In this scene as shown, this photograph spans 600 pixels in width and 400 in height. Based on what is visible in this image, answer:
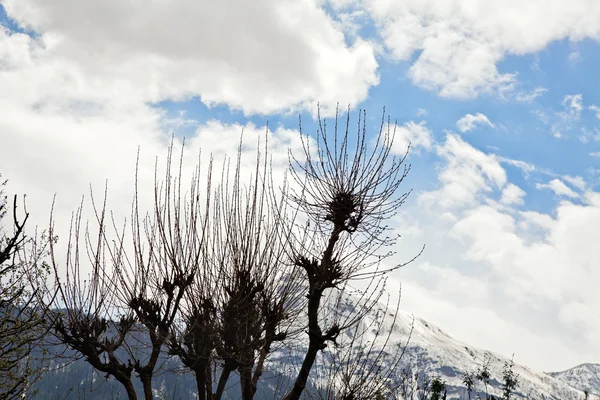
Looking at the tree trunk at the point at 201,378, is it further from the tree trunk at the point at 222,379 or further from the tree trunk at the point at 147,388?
the tree trunk at the point at 147,388

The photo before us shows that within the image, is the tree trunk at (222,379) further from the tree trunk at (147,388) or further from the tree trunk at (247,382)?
the tree trunk at (147,388)

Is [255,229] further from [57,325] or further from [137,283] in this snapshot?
[57,325]

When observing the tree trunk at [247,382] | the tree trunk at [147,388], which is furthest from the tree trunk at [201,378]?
the tree trunk at [147,388]

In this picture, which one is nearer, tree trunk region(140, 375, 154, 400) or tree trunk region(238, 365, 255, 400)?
tree trunk region(238, 365, 255, 400)

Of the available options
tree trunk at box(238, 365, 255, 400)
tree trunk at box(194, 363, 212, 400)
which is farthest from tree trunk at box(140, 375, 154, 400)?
tree trunk at box(238, 365, 255, 400)

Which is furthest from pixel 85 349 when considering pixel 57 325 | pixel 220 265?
pixel 220 265

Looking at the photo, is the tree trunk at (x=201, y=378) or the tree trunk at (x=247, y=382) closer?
the tree trunk at (x=201, y=378)

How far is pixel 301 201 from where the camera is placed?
13977mm

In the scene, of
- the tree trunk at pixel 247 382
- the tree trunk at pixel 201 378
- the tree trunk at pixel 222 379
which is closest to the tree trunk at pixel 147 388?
the tree trunk at pixel 201 378

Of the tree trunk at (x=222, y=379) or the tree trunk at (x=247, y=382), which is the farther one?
the tree trunk at (x=247, y=382)

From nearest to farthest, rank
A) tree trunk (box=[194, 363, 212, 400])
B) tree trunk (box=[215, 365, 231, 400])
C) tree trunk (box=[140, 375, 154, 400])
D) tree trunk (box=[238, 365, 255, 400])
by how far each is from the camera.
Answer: tree trunk (box=[215, 365, 231, 400]) → tree trunk (box=[194, 363, 212, 400]) → tree trunk (box=[238, 365, 255, 400]) → tree trunk (box=[140, 375, 154, 400])

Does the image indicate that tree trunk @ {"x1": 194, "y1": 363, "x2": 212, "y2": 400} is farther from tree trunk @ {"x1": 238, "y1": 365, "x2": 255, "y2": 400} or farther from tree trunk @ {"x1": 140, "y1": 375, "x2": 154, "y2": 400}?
tree trunk @ {"x1": 140, "y1": 375, "x2": 154, "y2": 400}

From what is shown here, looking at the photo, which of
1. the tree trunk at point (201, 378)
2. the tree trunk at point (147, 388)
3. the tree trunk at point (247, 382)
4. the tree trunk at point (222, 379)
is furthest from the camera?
the tree trunk at point (147, 388)

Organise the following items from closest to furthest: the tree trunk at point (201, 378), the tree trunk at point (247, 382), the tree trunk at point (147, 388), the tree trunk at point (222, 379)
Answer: the tree trunk at point (222, 379) → the tree trunk at point (201, 378) → the tree trunk at point (247, 382) → the tree trunk at point (147, 388)
